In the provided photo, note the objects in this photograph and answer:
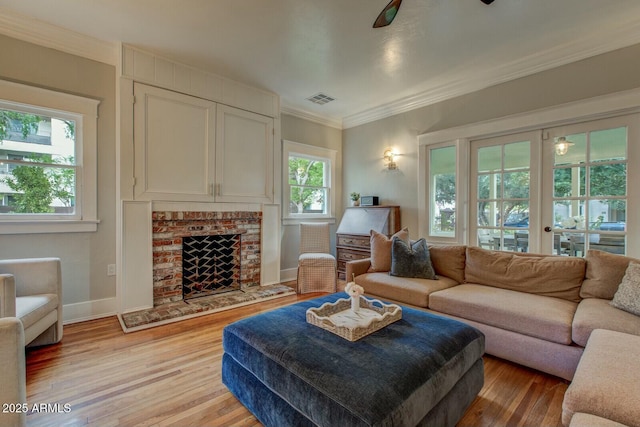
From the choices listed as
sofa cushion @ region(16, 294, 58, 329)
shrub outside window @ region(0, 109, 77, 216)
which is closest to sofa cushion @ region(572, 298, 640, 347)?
sofa cushion @ region(16, 294, 58, 329)

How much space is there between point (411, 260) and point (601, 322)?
146 cm

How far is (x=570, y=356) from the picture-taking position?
1.87 metres

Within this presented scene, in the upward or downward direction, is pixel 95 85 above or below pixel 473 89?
below

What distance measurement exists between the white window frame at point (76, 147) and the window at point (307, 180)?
2.39 metres

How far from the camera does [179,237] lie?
11.2 ft

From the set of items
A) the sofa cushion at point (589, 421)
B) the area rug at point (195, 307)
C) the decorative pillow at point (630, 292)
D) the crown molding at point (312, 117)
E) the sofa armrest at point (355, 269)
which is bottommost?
the area rug at point (195, 307)

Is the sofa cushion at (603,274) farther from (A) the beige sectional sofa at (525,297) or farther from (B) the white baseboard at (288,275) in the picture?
(B) the white baseboard at (288,275)

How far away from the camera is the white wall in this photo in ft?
8.93

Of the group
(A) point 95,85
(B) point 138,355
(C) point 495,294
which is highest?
(A) point 95,85

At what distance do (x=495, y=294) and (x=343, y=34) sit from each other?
268 centimetres

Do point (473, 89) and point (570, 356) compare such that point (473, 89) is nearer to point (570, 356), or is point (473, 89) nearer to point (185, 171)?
point (570, 356)

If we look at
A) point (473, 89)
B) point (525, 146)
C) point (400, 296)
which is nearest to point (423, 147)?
point (473, 89)

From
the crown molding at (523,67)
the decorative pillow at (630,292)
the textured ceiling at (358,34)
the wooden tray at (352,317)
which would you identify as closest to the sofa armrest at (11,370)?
the wooden tray at (352,317)

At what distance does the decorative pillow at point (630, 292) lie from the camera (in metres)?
1.89
